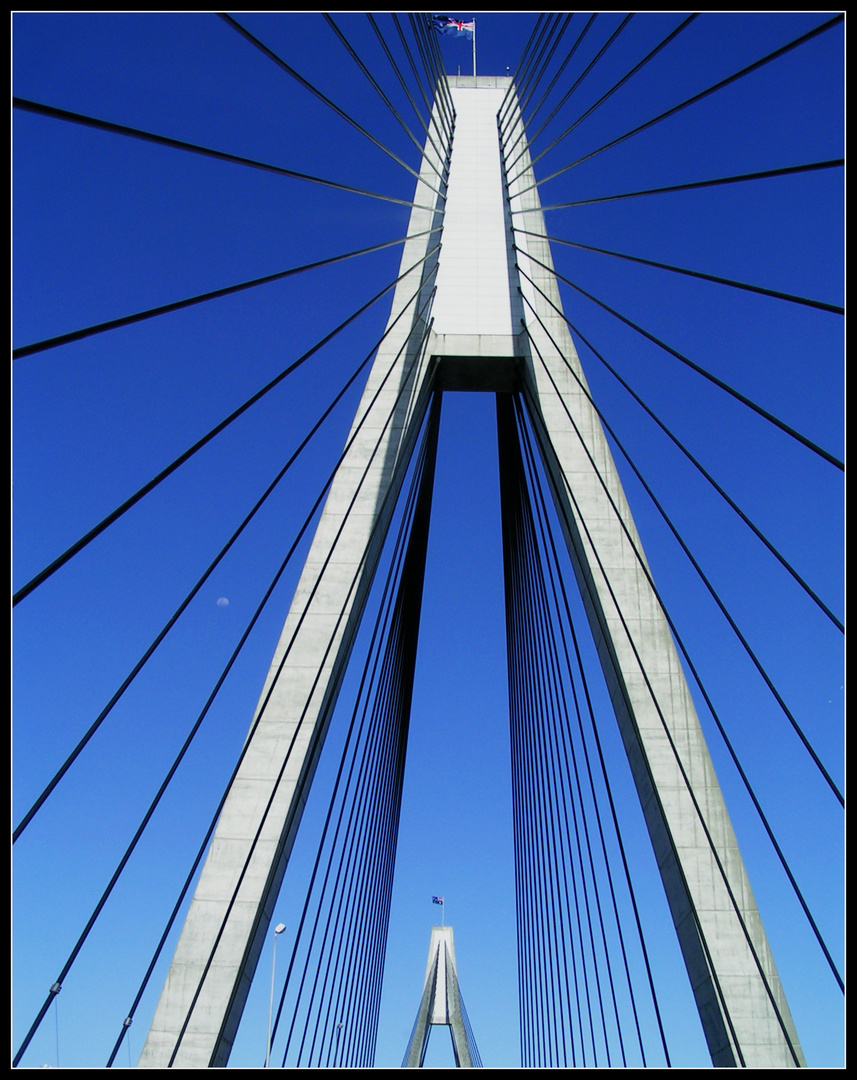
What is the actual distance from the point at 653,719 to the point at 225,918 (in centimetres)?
473

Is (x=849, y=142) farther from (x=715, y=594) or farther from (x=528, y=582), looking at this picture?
(x=528, y=582)

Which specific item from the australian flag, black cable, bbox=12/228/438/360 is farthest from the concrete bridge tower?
the australian flag

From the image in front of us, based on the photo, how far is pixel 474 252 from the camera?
13805 mm

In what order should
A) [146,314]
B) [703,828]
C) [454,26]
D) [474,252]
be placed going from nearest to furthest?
[146,314]
[703,828]
[474,252]
[454,26]

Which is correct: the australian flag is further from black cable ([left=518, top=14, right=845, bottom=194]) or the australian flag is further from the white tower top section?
black cable ([left=518, top=14, right=845, bottom=194])

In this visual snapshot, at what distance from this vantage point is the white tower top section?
525 inches

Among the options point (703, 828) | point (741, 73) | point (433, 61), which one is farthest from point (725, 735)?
point (433, 61)

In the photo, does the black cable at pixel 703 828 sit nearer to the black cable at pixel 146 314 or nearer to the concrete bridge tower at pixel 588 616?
the concrete bridge tower at pixel 588 616

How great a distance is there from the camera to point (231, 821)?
9625 millimetres

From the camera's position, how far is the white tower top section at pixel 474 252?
525 inches

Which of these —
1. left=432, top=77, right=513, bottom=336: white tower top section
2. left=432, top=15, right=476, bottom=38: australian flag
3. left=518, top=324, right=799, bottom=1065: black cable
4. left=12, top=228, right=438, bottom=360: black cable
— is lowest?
left=518, top=324, right=799, bottom=1065: black cable

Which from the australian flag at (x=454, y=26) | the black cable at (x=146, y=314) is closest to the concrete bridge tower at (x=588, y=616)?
the black cable at (x=146, y=314)

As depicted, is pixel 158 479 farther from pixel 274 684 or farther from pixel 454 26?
pixel 454 26

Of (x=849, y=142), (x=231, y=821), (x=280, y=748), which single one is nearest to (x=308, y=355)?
(x=280, y=748)
